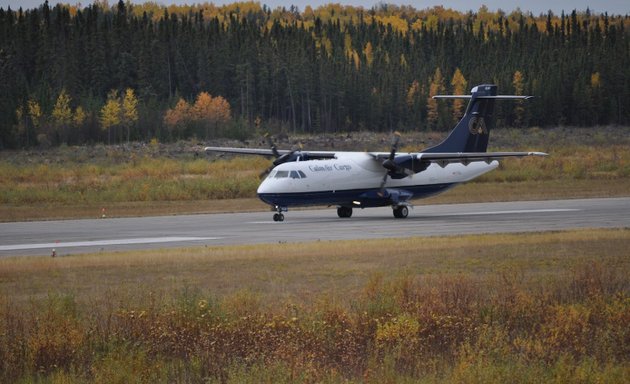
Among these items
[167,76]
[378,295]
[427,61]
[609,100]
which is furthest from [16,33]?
[378,295]

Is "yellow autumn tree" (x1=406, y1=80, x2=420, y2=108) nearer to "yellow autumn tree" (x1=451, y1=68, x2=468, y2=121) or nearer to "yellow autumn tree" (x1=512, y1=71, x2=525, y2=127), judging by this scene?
"yellow autumn tree" (x1=451, y1=68, x2=468, y2=121)

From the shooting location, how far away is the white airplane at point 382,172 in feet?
134

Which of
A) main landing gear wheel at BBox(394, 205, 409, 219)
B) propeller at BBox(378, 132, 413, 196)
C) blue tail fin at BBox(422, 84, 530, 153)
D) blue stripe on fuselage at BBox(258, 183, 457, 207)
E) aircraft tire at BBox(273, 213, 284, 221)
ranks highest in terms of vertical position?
blue tail fin at BBox(422, 84, 530, 153)

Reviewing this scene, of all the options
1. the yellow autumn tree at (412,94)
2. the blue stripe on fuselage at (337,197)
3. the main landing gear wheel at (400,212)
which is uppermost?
the yellow autumn tree at (412,94)

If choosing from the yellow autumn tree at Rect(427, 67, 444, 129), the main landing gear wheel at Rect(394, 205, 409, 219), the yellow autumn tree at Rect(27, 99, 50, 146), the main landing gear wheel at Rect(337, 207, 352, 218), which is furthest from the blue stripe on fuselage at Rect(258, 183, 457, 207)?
the yellow autumn tree at Rect(427, 67, 444, 129)

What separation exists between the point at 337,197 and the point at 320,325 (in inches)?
1047

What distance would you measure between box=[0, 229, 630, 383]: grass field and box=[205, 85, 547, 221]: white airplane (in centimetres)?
1631

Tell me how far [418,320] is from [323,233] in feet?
61.9

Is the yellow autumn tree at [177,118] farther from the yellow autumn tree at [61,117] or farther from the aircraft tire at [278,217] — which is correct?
the aircraft tire at [278,217]

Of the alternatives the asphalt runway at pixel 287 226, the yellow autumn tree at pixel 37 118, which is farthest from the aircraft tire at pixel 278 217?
the yellow autumn tree at pixel 37 118

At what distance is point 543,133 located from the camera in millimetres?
135500

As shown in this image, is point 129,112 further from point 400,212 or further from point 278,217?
point 278,217

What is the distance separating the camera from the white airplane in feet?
134

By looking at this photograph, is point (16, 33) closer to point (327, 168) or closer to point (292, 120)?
→ point (292, 120)
